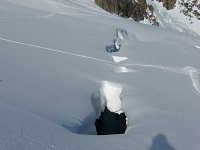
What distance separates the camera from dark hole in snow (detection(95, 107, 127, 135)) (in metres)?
5.42

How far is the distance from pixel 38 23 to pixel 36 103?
514 cm

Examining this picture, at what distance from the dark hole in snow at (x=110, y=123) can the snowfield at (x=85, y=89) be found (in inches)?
A: 6.1

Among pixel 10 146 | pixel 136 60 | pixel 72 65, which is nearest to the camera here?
pixel 10 146

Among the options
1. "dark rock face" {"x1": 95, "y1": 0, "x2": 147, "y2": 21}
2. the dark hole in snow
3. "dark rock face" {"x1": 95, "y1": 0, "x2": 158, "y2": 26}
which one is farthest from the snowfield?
"dark rock face" {"x1": 95, "y1": 0, "x2": 158, "y2": 26}

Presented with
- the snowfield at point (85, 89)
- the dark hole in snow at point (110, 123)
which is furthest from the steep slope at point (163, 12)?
the dark hole in snow at point (110, 123)

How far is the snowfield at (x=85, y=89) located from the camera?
3.51 meters

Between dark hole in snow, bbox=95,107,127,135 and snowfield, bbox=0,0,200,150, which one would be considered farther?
dark hole in snow, bbox=95,107,127,135

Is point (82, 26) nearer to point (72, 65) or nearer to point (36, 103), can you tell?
point (72, 65)

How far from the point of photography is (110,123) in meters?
5.77

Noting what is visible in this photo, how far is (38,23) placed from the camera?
8.97 m

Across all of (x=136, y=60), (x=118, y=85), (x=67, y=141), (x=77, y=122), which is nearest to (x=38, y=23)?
(x=136, y=60)

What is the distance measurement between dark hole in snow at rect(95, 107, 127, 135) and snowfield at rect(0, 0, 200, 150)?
156 millimetres

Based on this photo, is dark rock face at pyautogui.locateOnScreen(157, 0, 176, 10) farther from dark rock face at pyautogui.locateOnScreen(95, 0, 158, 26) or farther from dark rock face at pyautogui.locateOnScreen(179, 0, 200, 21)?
dark rock face at pyautogui.locateOnScreen(95, 0, 158, 26)

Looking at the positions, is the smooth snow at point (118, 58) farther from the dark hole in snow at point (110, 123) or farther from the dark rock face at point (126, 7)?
the dark rock face at point (126, 7)
